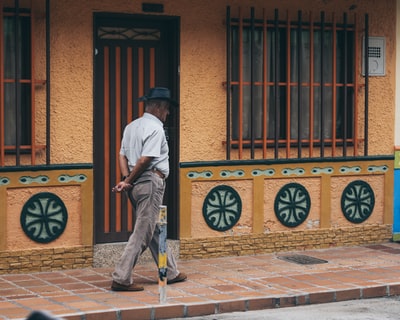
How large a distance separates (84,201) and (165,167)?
63.5 inches

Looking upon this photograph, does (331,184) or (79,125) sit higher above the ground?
(79,125)

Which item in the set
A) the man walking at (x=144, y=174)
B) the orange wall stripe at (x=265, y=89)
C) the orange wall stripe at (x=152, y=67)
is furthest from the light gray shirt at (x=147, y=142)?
the orange wall stripe at (x=265, y=89)

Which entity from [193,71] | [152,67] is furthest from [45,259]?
[193,71]

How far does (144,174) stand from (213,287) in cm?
134

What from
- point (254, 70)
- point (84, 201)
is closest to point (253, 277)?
point (84, 201)

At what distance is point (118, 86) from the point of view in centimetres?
1062

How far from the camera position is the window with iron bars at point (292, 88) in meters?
11.3

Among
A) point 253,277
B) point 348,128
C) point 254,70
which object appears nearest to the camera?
point 253,277

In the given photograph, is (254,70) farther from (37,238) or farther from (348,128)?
(37,238)

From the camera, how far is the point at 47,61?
10055 mm

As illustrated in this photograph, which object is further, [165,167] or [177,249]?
[177,249]

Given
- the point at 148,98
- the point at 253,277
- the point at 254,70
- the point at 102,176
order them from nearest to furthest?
the point at 148,98 < the point at 253,277 < the point at 102,176 < the point at 254,70

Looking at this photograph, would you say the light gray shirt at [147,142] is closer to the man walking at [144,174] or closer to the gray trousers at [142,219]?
the man walking at [144,174]

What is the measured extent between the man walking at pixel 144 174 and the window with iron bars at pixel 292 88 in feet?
7.31
